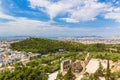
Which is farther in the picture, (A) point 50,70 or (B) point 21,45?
(B) point 21,45

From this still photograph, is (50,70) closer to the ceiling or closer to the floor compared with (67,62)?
closer to the floor

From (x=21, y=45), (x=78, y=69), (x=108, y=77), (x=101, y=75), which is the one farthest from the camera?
(x=21, y=45)

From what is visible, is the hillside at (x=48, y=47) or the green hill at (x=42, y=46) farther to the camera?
the green hill at (x=42, y=46)

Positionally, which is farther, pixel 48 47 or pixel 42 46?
pixel 42 46

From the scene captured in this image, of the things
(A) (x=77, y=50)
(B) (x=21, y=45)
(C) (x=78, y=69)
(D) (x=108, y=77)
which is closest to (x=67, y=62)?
(C) (x=78, y=69)

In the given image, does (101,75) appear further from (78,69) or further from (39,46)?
(39,46)

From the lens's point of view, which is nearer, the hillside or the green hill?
the hillside

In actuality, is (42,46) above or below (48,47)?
above

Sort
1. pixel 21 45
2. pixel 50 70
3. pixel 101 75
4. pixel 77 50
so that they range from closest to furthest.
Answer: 1. pixel 101 75
2. pixel 50 70
3. pixel 77 50
4. pixel 21 45

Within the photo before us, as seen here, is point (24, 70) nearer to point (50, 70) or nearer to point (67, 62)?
point (67, 62)
